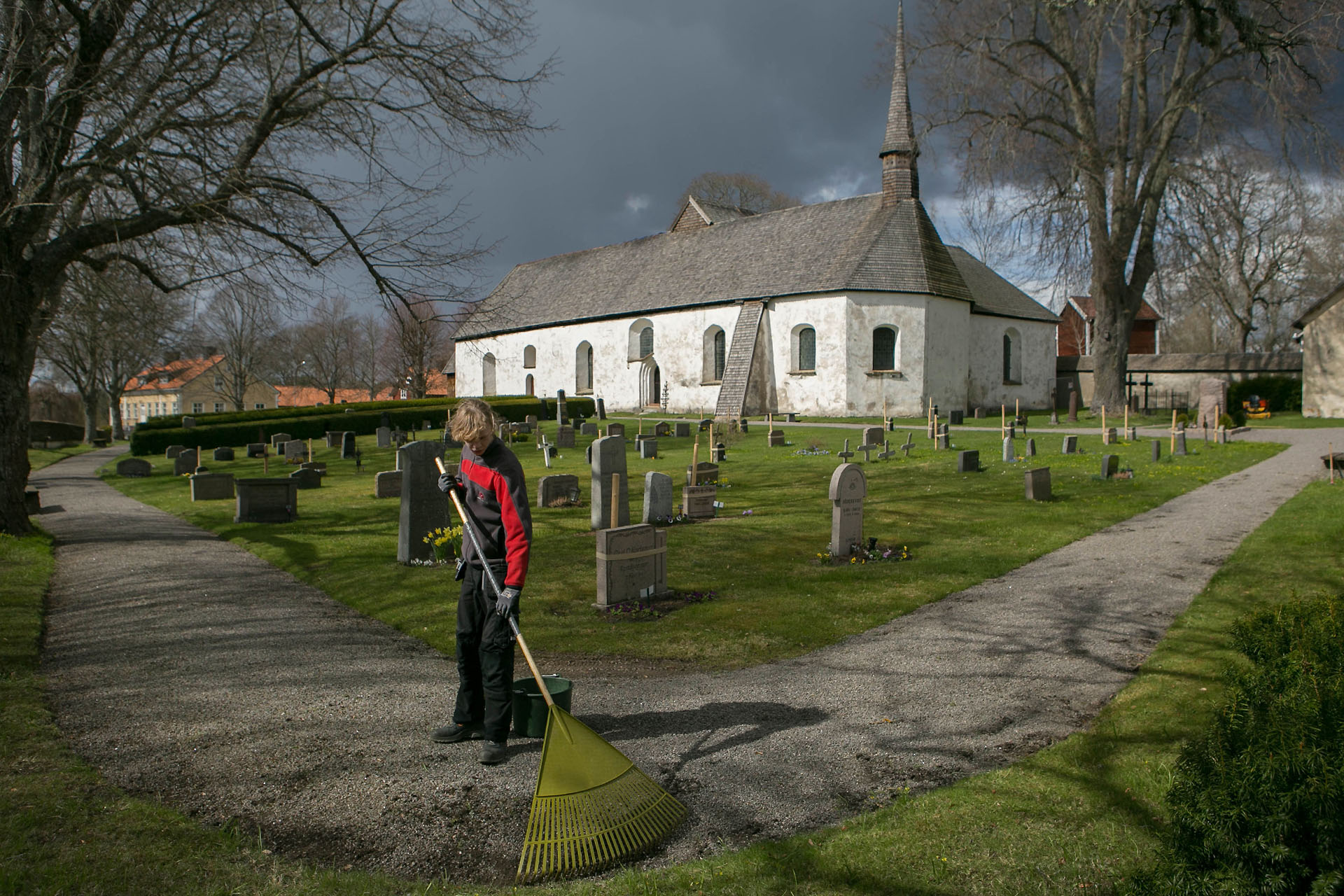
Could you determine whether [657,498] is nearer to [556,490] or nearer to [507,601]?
[556,490]

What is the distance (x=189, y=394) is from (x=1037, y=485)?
74195 millimetres

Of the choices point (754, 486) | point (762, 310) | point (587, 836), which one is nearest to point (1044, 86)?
point (762, 310)

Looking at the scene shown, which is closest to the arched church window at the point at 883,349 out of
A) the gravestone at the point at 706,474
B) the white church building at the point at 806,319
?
the white church building at the point at 806,319

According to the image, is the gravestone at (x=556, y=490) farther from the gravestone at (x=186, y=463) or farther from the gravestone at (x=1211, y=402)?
the gravestone at (x=1211, y=402)

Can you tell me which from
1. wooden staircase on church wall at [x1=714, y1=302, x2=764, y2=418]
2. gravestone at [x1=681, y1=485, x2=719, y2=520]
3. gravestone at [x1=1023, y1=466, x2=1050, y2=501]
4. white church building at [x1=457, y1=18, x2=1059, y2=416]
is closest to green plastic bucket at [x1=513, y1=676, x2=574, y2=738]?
gravestone at [x1=681, y1=485, x2=719, y2=520]

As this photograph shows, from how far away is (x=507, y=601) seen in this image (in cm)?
426

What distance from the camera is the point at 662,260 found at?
41031mm

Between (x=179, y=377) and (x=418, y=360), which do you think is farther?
(x=179, y=377)

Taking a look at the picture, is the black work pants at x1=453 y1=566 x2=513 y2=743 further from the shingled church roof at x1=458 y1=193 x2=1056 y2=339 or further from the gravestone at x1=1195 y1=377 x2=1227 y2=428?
the gravestone at x1=1195 y1=377 x2=1227 y2=428

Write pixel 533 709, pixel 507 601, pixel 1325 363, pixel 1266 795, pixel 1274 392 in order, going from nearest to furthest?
A: pixel 1266 795, pixel 507 601, pixel 533 709, pixel 1325 363, pixel 1274 392

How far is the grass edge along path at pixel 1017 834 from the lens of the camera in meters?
3.12

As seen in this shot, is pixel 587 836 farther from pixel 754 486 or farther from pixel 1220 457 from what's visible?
pixel 1220 457

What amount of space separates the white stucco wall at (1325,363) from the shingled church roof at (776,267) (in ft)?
35.0

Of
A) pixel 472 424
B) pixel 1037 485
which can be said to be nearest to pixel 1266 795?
pixel 472 424
